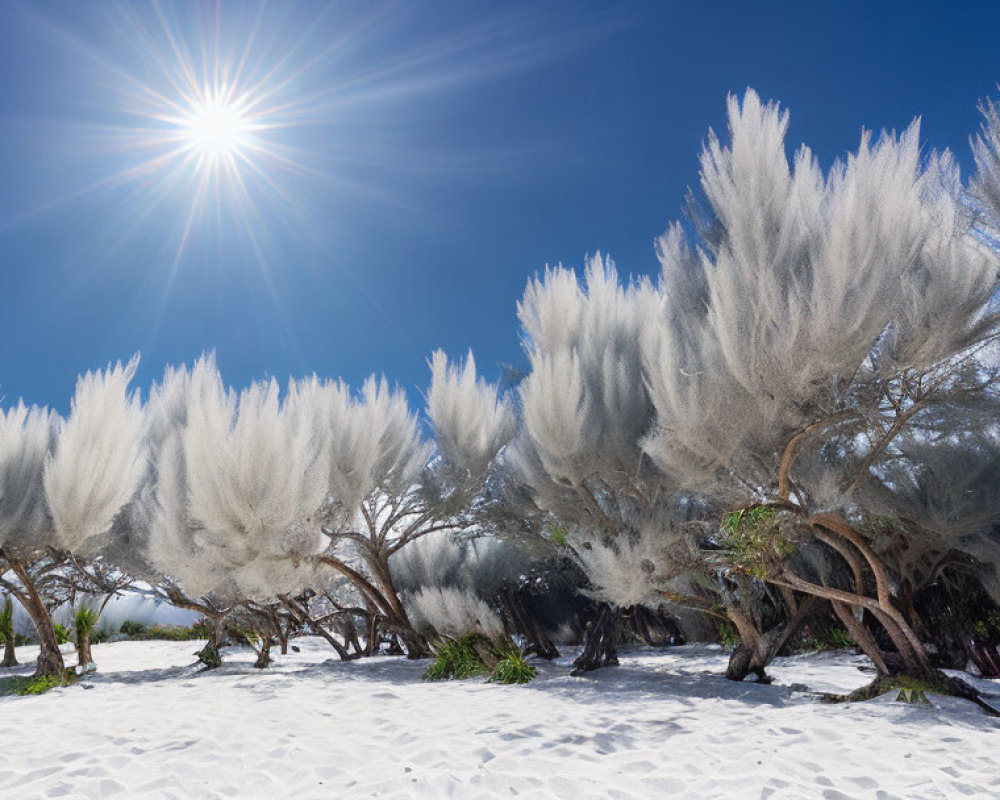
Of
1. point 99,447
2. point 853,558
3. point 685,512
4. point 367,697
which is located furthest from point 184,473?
point 853,558

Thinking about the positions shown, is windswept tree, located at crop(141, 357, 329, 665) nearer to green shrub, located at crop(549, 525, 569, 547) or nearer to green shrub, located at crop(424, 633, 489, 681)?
green shrub, located at crop(424, 633, 489, 681)

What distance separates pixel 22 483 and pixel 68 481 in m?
1.68

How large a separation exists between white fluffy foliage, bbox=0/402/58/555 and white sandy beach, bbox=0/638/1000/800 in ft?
8.55

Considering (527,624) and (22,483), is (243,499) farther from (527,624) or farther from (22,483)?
(527,624)

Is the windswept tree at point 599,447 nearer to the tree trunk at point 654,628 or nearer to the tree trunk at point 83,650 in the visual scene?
the tree trunk at point 654,628

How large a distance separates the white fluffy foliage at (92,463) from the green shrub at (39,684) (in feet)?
5.69

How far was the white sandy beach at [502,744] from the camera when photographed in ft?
11.2

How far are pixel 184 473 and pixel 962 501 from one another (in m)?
9.71

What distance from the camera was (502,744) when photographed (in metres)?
4.21

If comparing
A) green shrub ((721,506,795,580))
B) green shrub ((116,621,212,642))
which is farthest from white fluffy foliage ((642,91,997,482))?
green shrub ((116,621,212,642))

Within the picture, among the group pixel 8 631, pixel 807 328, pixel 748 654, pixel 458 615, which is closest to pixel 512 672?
pixel 458 615

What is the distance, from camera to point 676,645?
1289 centimetres

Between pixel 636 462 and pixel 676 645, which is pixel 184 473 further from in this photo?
pixel 676 645

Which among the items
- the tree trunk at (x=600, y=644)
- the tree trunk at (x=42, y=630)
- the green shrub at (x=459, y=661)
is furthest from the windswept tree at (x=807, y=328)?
the tree trunk at (x=42, y=630)
